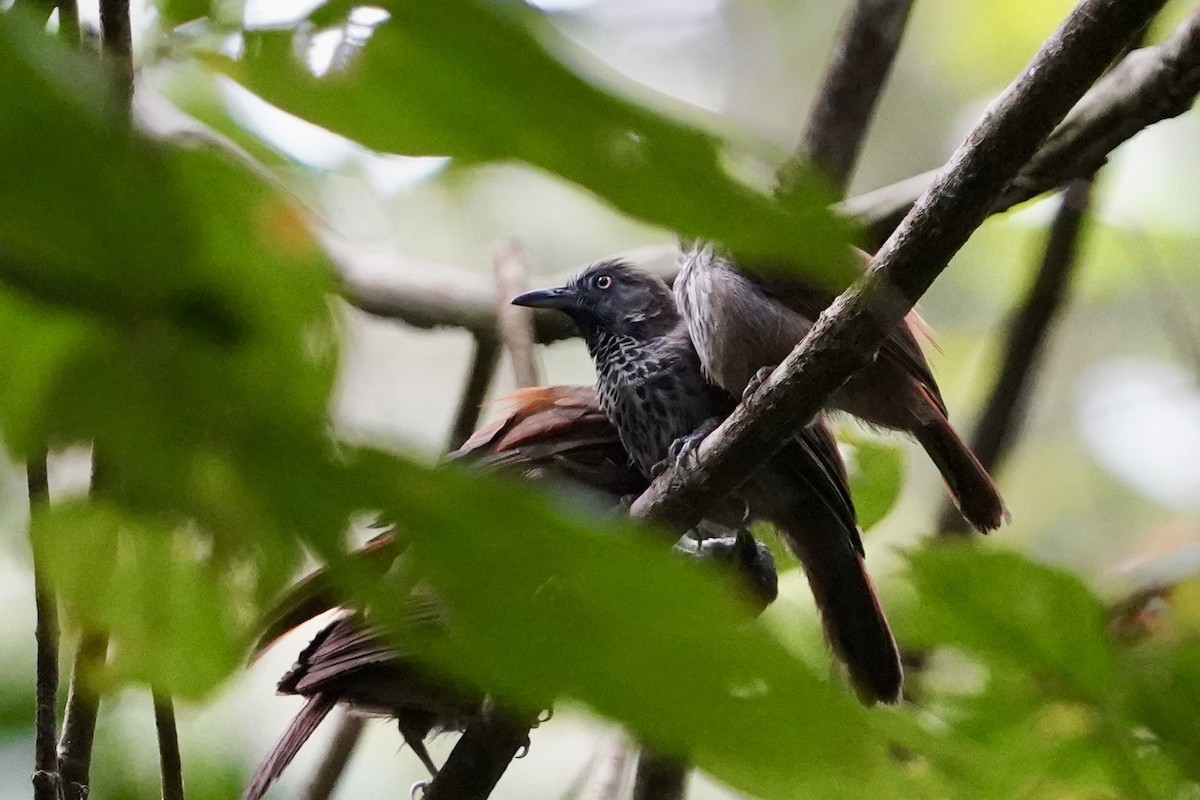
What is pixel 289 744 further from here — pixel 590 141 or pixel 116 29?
pixel 590 141

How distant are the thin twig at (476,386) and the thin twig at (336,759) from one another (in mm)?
606

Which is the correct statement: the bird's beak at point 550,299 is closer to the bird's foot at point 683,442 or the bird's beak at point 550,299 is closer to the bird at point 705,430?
the bird at point 705,430

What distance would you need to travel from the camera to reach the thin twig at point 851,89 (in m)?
2.14

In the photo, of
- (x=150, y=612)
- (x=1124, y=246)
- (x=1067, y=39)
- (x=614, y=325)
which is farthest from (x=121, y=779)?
(x=1124, y=246)

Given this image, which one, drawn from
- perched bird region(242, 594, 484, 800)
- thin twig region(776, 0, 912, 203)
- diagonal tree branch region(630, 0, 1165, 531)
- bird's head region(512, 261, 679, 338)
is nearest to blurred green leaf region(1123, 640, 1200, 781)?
diagonal tree branch region(630, 0, 1165, 531)

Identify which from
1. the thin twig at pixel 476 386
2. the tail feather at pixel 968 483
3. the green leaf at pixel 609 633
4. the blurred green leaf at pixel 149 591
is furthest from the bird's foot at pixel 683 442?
the green leaf at pixel 609 633

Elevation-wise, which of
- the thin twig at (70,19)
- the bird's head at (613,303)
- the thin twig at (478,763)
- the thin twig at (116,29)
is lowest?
the bird's head at (613,303)

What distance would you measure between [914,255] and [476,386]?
5.88 feet

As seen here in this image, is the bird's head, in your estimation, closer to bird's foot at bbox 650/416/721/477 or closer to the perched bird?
bird's foot at bbox 650/416/721/477

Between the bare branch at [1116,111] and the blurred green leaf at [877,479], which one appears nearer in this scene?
the bare branch at [1116,111]

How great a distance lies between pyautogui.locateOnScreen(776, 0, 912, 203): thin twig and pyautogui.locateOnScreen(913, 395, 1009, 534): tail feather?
552mm

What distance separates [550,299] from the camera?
2316 mm

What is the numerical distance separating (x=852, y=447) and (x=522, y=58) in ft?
5.94

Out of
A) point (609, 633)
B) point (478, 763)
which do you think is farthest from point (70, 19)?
point (478, 763)
